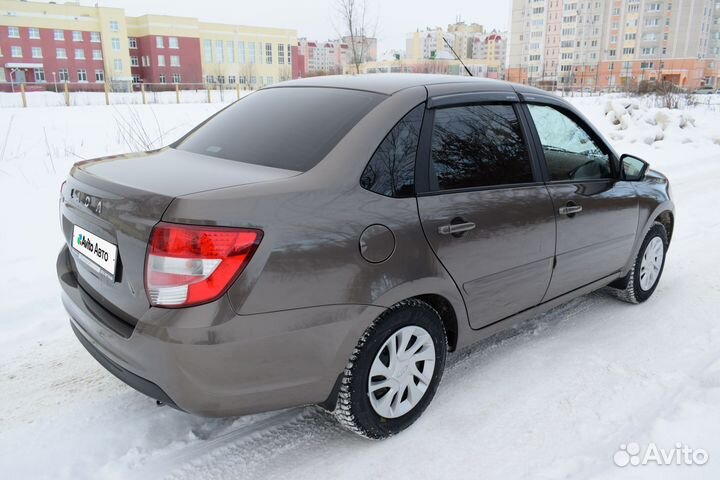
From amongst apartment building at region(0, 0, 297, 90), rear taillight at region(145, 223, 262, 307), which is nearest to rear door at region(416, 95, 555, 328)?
rear taillight at region(145, 223, 262, 307)

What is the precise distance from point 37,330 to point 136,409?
1.35 m

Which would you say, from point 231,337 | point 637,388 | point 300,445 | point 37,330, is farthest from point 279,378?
point 37,330

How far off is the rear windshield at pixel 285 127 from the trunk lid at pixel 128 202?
123mm

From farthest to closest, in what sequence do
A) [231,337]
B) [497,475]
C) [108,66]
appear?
[108,66]
[497,475]
[231,337]

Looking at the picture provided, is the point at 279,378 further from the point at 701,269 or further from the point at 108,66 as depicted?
the point at 108,66

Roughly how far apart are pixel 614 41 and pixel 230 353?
108 m

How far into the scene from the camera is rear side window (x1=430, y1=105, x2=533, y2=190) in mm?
2758

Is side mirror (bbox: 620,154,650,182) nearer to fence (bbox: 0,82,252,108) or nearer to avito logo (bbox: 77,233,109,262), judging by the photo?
avito logo (bbox: 77,233,109,262)

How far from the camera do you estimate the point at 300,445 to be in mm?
2662

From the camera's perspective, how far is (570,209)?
11.0ft

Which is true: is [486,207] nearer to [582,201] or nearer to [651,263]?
[582,201]

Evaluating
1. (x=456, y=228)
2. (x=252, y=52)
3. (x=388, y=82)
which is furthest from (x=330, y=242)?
(x=252, y=52)

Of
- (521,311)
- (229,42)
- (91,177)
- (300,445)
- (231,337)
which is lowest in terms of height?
(300,445)

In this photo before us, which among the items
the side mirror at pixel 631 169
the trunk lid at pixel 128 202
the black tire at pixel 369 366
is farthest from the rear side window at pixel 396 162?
the side mirror at pixel 631 169
